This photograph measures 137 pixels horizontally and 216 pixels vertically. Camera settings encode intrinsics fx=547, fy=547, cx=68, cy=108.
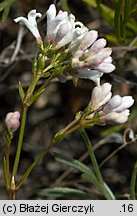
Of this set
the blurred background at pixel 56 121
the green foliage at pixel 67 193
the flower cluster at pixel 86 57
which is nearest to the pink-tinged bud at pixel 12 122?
the flower cluster at pixel 86 57

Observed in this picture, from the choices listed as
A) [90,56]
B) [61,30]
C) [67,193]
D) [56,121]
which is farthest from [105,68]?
[56,121]

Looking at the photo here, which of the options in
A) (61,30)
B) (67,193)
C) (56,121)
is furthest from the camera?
(56,121)

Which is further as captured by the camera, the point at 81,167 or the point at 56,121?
the point at 56,121

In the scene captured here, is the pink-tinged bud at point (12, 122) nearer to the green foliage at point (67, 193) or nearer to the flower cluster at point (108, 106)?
the flower cluster at point (108, 106)

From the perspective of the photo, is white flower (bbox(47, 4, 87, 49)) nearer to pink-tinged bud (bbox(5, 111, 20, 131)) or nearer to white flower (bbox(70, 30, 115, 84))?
white flower (bbox(70, 30, 115, 84))

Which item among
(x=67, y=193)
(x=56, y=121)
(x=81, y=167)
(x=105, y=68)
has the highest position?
(x=105, y=68)

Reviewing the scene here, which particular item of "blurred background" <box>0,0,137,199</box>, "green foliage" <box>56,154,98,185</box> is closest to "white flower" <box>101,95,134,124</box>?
"green foliage" <box>56,154,98,185</box>

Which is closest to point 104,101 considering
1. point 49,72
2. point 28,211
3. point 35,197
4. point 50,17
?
point 49,72

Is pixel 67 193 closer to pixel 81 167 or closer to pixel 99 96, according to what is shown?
pixel 81 167
